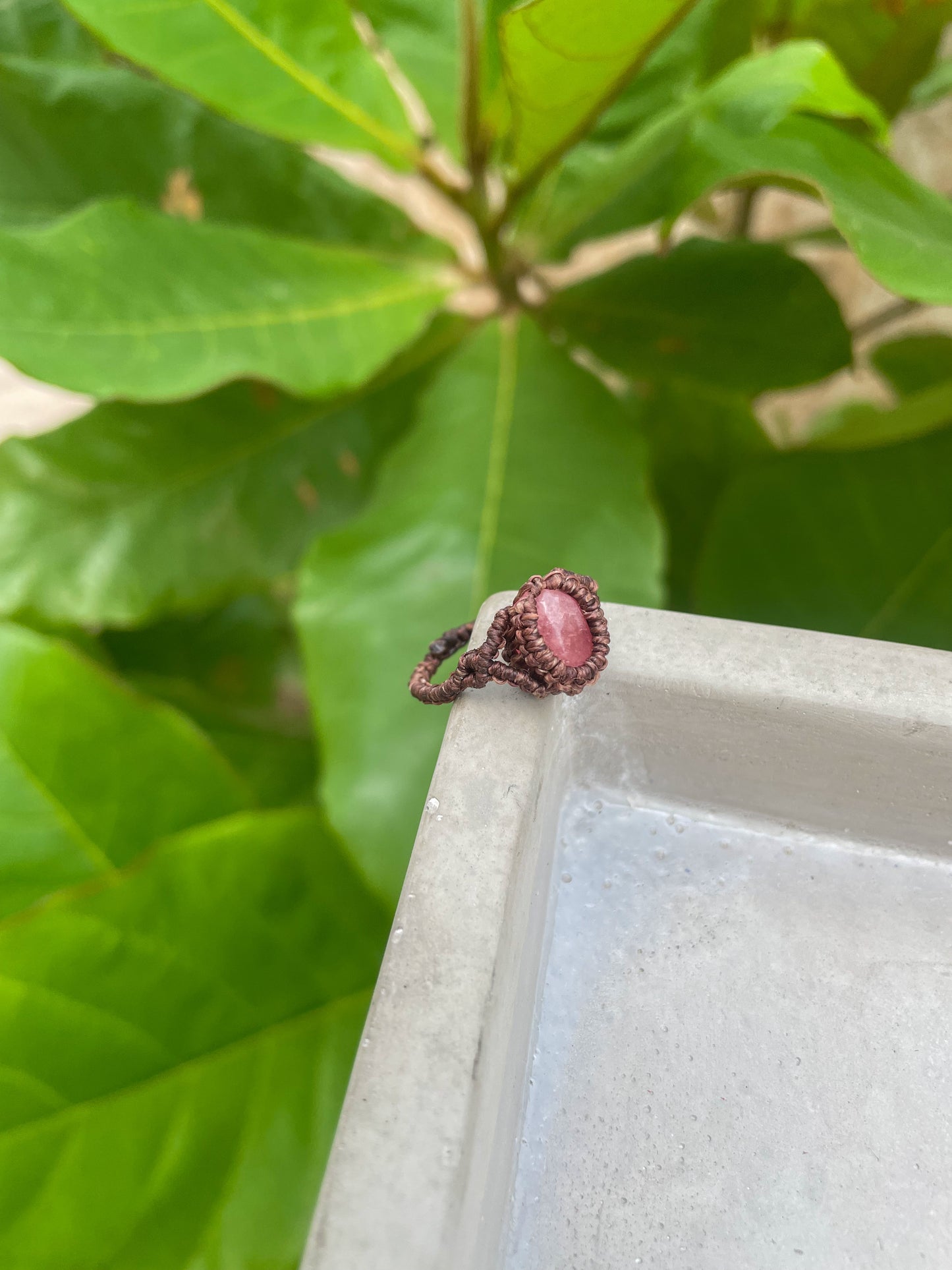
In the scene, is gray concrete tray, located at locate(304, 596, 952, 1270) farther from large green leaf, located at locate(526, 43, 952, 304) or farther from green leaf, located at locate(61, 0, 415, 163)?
green leaf, located at locate(61, 0, 415, 163)

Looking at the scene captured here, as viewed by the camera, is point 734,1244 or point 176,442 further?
point 176,442

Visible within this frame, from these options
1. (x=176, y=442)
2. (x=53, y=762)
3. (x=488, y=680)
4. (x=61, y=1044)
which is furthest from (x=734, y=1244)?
(x=176, y=442)

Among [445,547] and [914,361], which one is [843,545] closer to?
[445,547]

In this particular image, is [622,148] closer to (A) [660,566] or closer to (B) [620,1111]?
(A) [660,566]

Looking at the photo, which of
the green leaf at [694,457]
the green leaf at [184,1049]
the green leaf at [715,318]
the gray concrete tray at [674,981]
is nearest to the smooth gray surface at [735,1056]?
the gray concrete tray at [674,981]

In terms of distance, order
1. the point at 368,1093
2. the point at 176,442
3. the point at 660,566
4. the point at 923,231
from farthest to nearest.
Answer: the point at 176,442 → the point at 660,566 → the point at 923,231 → the point at 368,1093

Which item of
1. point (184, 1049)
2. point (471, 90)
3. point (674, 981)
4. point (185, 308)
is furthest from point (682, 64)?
point (184, 1049)

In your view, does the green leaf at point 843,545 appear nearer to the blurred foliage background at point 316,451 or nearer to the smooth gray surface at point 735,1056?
the blurred foliage background at point 316,451

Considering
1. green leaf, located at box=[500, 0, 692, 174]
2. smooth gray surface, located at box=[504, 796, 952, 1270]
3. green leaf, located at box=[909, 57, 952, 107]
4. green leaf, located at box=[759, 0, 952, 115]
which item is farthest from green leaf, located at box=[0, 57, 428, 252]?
smooth gray surface, located at box=[504, 796, 952, 1270]
